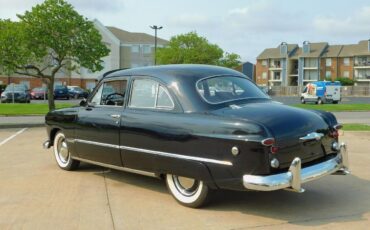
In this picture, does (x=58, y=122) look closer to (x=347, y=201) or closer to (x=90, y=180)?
(x=90, y=180)

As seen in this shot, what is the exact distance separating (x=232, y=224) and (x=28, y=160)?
218 inches

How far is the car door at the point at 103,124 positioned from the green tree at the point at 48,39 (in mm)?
13959

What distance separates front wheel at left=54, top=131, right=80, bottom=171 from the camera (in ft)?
26.3

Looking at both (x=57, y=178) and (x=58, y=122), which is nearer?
(x=57, y=178)

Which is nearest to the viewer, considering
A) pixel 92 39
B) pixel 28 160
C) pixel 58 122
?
pixel 58 122

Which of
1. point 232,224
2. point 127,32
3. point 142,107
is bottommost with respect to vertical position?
point 232,224

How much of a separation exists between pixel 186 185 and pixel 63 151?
10.5 feet

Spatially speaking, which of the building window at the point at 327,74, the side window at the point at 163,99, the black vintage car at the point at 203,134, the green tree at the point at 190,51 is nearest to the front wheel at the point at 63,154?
the black vintage car at the point at 203,134

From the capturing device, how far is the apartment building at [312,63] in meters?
91.2

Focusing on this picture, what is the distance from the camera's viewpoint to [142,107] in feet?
21.0

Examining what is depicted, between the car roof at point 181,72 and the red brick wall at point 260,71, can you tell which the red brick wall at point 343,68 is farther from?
the car roof at point 181,72

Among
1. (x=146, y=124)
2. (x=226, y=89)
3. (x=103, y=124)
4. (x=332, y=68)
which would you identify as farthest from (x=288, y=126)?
(x=332, y=68)

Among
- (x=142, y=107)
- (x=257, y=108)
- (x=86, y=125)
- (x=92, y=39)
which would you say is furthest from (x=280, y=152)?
(x=92, y=39)

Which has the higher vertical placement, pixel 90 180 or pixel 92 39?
pixel 92 39
